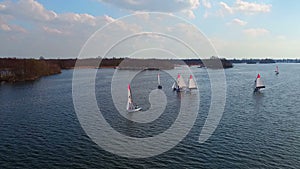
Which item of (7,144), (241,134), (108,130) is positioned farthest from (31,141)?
(241,134)

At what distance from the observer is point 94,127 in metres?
32.7

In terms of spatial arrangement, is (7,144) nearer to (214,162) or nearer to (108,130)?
(108,130)

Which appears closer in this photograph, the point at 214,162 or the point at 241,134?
the point at 214,162

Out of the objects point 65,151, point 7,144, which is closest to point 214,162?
point 65,151

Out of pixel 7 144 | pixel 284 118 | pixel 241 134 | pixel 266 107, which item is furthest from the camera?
pixel 266 107

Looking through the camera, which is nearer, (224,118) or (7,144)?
(7,144)

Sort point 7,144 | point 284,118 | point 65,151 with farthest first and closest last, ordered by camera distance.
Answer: point 284,118, point 7,144, point 65,151

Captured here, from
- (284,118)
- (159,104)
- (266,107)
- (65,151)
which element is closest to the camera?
(65,151)

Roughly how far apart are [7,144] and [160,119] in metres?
17.9

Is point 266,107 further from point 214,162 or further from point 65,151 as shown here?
point 65,151

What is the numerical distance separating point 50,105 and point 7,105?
7.89m

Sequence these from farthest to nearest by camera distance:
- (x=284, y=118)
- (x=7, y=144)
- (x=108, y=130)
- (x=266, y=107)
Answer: (x=266, y=107) → (x=284, y=118) → (x=108, y=130) → (x=7, y=144)

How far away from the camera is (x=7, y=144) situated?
1073 inches

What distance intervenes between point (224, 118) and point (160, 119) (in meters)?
8.33
